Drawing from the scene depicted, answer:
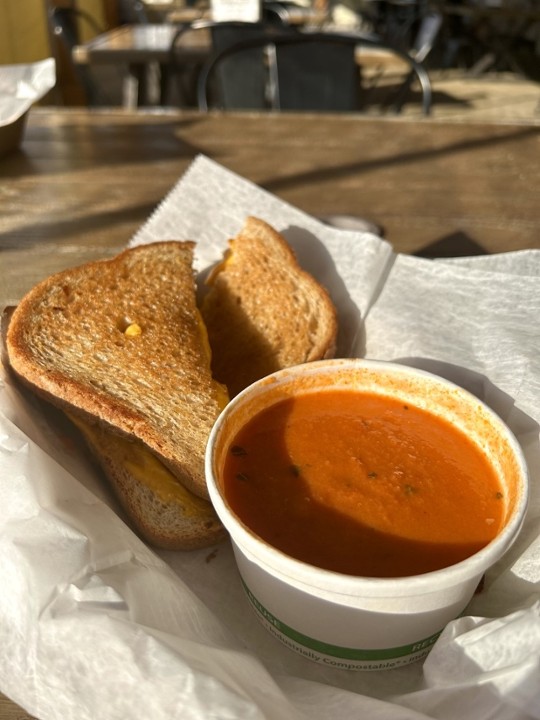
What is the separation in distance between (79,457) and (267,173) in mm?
1487

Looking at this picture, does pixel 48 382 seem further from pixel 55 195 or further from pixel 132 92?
pixel 132 92

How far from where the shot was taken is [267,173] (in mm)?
2365

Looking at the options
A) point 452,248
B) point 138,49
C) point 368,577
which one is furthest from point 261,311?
point 138,49

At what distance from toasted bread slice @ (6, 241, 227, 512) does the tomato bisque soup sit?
15 centimetres

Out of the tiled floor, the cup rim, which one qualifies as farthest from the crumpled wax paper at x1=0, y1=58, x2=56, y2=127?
the tiled floor

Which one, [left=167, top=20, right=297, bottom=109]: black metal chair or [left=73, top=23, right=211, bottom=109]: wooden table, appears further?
[left=73, top=23, right=211, bottom=109]: wooden table

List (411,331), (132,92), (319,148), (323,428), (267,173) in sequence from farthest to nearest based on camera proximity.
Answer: (132,92), (319,148), (267,173), (411,331), (323,428)

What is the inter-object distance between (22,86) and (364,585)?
7.04 ft

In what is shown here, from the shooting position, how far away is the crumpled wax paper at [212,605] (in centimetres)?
76

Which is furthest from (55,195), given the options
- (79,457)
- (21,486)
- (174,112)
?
(21,486)

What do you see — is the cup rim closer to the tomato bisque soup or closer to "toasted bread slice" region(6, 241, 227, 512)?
the tomato bisque soup

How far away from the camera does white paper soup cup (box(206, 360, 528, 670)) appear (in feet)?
2.78

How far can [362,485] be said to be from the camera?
100 centimetres

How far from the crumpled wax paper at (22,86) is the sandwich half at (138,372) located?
3.49 feet
